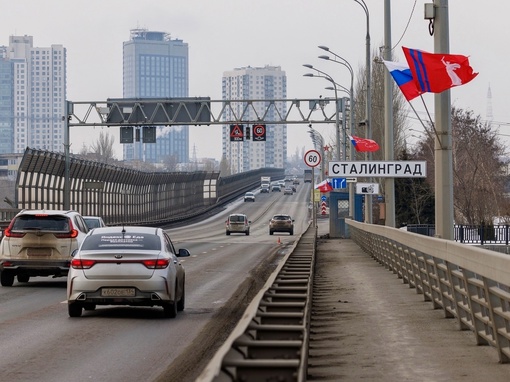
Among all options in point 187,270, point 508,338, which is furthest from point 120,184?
point 508,338

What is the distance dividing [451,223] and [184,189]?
10044 cm

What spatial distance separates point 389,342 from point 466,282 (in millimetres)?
1084

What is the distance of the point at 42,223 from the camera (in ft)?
88.5

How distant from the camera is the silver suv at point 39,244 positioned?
26.6 meters

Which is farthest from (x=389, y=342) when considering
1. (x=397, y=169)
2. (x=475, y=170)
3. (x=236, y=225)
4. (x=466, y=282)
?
(x=236, y=225)

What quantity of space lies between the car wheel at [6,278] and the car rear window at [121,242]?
7.70m

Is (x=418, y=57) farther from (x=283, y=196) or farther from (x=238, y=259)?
(x=283, y=196)

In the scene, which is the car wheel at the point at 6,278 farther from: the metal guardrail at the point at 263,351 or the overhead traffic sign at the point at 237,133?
the overhead traffic sign at the point at 237,133

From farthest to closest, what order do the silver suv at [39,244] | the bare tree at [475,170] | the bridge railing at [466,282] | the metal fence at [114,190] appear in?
1. the bare tree at [475,170]
2. the metal fence at [114,190]
3. the silver suv at [39,244]
4. the bridge railing at [466,282]

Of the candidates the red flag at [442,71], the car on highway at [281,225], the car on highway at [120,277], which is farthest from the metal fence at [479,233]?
the car on highway at [120,277]

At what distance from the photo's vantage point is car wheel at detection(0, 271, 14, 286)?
27.2 metres

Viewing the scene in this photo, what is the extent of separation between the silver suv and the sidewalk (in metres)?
5.97

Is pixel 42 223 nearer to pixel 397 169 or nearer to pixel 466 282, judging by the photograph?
pixel 466 282

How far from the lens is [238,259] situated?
145 feet
